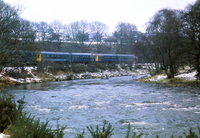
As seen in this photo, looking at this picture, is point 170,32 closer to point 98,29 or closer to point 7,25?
point 7,25

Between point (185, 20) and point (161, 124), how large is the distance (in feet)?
64.2

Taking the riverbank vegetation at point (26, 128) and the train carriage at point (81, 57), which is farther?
the train carriage at point (81, 57)

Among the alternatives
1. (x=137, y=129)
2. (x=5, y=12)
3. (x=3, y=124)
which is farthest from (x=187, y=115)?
(x=5, y=12)

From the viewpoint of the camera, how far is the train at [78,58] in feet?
156

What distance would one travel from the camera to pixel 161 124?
331 inches

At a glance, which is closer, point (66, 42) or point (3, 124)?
point (3, 124)

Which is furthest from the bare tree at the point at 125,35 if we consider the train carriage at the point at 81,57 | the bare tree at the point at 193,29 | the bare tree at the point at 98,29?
the bare tree at the point at 193,29

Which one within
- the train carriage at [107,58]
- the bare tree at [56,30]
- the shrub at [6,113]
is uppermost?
the bare tree at [56,30]

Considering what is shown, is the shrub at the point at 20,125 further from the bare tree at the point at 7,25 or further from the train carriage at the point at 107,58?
the train carriage at the point at 107,58

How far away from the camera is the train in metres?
47.5

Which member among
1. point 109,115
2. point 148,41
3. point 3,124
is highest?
point 148,41

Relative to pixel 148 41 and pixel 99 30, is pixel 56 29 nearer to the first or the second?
pixel 99 30

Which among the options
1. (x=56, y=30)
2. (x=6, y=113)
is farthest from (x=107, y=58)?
(x=6, y=113)

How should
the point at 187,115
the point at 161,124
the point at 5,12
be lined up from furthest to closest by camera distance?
the point at 5,12, the point at 187,115, the point at 161,124
